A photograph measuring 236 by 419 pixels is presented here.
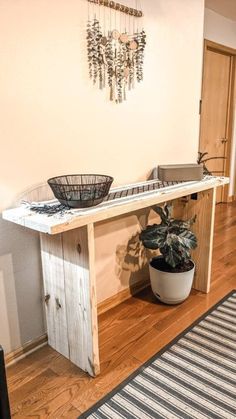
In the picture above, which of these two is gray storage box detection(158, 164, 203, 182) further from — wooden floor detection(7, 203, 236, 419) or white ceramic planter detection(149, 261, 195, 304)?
wooden floor detection(7, 203, 236, 419)

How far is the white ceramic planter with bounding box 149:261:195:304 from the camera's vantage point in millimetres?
2033

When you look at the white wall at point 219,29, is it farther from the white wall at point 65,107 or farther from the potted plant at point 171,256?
the potted plant at point 171,256

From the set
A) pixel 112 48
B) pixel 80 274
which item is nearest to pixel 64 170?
pixel 80 274

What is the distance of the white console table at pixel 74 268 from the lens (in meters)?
1.34

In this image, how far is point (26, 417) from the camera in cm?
134

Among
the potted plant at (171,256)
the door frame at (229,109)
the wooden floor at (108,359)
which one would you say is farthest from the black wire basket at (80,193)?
the door frame at (229,109)

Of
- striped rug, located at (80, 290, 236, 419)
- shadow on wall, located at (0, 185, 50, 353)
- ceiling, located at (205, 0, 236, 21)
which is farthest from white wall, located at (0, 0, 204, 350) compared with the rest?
ceiling, located at (205, 0, 236, 21)

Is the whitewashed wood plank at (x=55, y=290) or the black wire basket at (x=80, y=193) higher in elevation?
the black wire basket at (x=80, y=193)

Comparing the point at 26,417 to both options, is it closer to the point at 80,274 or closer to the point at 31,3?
the point at 80,274

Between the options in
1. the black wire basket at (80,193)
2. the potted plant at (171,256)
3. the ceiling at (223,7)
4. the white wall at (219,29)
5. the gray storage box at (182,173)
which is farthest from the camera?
the white wall at (219,29)

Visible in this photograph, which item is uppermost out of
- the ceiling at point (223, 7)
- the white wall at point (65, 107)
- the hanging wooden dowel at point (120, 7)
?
the ceiling at point (223, 7)

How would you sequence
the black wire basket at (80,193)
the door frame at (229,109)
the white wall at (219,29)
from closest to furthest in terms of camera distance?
the black wire basket at (80,193) → the white wall at (219,29) → the door frame at (229,109)

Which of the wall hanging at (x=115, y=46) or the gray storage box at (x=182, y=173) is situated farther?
the gray storage box at (x=182, y=173)

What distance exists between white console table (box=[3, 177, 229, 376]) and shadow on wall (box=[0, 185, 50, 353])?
0.18 feet
